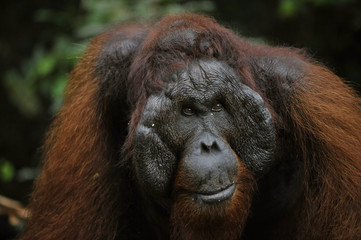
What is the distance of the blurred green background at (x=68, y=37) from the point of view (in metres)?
6.32

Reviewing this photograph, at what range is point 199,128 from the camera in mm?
3705

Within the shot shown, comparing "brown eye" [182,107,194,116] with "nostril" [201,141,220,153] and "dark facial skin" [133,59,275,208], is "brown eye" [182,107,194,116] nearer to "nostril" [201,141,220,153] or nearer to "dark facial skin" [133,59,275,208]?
"dark facial skin" [133,59,275,208]

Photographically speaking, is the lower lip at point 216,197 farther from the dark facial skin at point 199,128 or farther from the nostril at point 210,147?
the nostril at point 210,147

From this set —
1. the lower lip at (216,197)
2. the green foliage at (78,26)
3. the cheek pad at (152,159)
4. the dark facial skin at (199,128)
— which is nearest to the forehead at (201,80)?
the dark facial skin at (199,128)

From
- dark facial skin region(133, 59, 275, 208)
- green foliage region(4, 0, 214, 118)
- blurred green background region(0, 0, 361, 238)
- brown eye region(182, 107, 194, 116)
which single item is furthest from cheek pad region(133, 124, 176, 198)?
blurred green background region(0, 0, 361, 238)

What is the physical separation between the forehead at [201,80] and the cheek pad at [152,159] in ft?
0.94

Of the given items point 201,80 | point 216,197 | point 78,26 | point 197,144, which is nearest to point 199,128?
point 197,144

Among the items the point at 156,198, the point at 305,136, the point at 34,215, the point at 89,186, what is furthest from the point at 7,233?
the point at 305,136

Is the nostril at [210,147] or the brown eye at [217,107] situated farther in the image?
the brown eye at [217,107]

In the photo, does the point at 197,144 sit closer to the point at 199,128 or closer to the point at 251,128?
the point at 199,128

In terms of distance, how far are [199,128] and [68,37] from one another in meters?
3.55

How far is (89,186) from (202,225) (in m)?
1.10

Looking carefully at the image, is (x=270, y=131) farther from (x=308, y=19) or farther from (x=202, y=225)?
(x=308, y=19)

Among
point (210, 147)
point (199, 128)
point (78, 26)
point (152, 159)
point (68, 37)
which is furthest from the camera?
point (68, 37)
